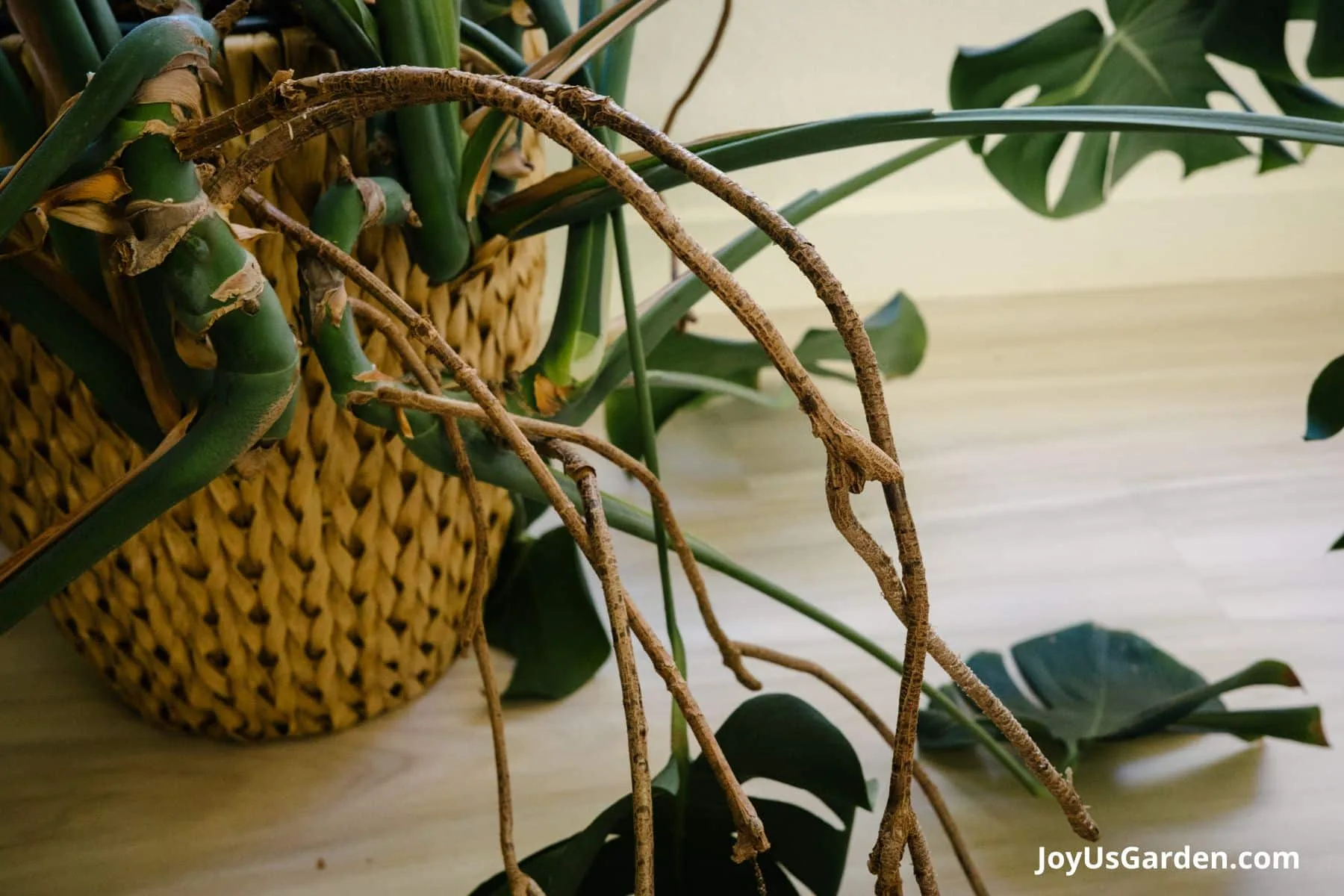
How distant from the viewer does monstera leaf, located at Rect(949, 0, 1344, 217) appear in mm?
Answer: 489

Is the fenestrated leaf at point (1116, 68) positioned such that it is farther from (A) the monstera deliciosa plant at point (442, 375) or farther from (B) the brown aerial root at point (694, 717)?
(B) the brown aerial root at point (694, 717)

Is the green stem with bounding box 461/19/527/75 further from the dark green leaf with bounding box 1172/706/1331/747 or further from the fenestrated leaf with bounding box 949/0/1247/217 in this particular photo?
the dark green leaf with bounding box 1172/706/1331/747

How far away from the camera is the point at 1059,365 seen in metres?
0.86

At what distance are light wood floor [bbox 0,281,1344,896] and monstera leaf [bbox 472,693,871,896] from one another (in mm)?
58

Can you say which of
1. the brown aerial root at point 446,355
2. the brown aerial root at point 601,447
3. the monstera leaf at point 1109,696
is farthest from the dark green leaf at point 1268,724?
the brown aerial root at point 446,355

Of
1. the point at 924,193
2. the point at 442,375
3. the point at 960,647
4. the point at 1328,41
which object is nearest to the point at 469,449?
the point at 442,375

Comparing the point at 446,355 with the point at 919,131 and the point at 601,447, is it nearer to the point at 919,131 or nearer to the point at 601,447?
the point at 601,447

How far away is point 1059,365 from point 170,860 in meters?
0.68

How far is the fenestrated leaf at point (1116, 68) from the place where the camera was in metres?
0.53

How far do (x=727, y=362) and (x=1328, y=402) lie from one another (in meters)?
0.37

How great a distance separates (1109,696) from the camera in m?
0.51

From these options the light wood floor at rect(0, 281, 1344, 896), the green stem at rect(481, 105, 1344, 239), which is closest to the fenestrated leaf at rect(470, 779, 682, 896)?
the light wood floor at rect(0, 281, 1344, 896)

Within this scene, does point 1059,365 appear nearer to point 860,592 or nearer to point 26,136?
point 860,592

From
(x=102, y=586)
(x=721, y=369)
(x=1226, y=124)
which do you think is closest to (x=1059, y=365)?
(x=721, y=369)
